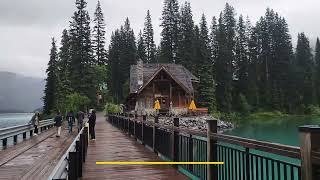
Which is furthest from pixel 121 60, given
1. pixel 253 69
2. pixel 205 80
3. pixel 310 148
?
pixel 310 148

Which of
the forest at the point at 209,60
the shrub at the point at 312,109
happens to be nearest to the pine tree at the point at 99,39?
the forest at the point at 209,60

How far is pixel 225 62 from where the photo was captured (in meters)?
83.5

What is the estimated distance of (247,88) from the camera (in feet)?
285

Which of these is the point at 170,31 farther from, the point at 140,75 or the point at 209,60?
the point at 140,75

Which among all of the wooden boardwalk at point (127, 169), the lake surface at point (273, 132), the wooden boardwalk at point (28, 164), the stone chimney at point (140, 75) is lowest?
the lake surface at point (273, 132)

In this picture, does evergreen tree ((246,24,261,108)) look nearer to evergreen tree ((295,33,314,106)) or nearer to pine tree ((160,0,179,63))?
evergreen tree ((295,33,314,106))

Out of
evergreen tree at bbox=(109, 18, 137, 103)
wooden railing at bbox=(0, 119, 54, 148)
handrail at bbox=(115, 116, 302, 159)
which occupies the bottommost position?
wooden railing at bbox=(0, 119, 54, 148)

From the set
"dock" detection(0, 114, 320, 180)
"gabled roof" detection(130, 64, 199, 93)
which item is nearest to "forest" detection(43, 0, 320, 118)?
"gabled roof" detection(130, 64, 199, 93)

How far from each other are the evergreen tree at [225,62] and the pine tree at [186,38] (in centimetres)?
703

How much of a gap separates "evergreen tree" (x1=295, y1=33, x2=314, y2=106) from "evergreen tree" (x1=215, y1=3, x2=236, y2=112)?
16.4 metres

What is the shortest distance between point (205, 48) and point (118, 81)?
24.2 meters

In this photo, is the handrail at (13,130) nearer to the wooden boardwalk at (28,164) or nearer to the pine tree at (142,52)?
the wooden boardwalk at (28,164)

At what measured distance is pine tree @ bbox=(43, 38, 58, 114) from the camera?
80.9m

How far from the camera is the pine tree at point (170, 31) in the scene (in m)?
83.6
